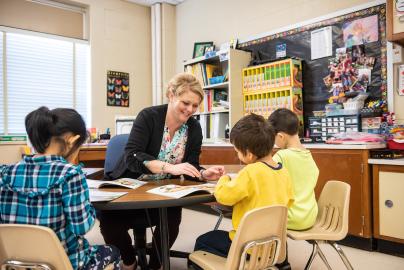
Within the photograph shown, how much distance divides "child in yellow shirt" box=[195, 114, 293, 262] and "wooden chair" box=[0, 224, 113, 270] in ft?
1.75

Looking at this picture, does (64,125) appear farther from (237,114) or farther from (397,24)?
(237,114)

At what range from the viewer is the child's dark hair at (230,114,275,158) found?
52.7 inches

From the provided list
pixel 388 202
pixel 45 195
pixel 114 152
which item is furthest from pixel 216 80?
pixel 45 195

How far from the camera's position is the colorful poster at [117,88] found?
4754mm

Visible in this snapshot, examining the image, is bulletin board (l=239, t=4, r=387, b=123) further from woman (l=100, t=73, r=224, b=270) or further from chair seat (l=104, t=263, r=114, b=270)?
chair seat (l=104, t=263, r=114, b=270)

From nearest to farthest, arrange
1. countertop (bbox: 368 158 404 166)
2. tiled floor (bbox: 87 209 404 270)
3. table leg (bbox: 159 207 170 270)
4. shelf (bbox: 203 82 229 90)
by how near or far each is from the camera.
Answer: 1. table leg (bbox: 159 207 170 270)
2. tiled floor (bbox: 87 209 404 270)
3. countertop (bbox: 368 158 404 166)
4. shelf (bbox: 203 82 229 90)

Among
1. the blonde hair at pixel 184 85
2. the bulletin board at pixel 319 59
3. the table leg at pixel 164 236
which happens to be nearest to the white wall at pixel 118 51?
the bulletin board at pixel 319 59

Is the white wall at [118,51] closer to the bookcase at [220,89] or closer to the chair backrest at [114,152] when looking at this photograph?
the bookcase at [220,89]

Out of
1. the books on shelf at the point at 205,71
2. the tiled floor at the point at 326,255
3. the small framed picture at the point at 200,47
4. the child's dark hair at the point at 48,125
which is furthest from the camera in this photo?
the small framed picture at the point at 200,47

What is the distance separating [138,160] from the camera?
1.72 metres

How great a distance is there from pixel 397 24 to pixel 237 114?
1706mm

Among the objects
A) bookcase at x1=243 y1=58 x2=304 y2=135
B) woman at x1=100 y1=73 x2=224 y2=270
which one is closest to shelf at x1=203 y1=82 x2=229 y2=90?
bookcase at x1=243 y1=58 x2=304 y2=135

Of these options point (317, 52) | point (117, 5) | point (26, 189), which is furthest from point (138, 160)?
point (117, 5)

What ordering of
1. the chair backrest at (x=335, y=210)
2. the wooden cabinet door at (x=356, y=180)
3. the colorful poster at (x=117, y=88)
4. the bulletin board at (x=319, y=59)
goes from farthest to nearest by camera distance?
1. the colorful poster at (x=117, y=88)
2. the bulletin board at (x=319, y=59)
3. the wooden cabinet door at (x=356, y=180)
4. the chair backrest at (x=335, y=210)
